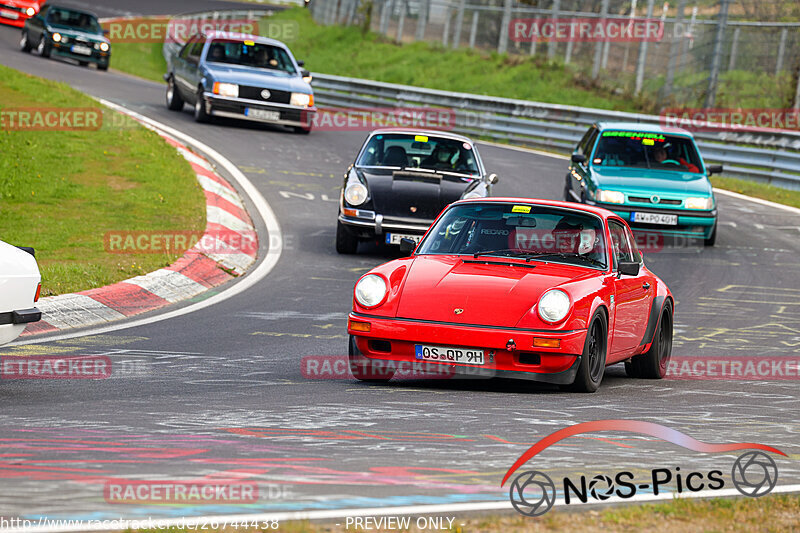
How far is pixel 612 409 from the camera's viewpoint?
22.8 ft

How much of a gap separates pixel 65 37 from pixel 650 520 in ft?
101

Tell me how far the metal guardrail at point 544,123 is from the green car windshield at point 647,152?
21.1 ft

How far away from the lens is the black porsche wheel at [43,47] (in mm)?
32344

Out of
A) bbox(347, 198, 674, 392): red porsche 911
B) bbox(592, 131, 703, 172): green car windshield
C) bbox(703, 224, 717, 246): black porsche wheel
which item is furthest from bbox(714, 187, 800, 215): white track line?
bbox(347, 198, 674, 392): red porsche 911

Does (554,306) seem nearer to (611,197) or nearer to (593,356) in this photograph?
(593,356)

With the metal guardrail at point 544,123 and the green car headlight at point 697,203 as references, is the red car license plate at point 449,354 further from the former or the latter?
the metal guardrail at point 544,123

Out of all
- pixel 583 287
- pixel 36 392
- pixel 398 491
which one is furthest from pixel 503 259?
pixel 398 491

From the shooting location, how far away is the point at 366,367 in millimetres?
7727

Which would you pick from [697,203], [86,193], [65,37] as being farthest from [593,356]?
[65,37]

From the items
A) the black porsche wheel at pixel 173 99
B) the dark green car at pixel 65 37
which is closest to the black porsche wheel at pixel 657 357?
the black porsche wheel at pixel 173 99

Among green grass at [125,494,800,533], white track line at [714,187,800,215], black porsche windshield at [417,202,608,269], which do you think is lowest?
white track line at [714,187,800,215]

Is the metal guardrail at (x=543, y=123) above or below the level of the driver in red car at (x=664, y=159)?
below

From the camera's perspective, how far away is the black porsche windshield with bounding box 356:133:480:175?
15.0 meters

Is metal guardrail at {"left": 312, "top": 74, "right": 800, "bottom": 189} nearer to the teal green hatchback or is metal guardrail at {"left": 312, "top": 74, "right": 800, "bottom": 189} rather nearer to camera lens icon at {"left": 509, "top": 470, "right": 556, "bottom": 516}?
the teal green hatchback
